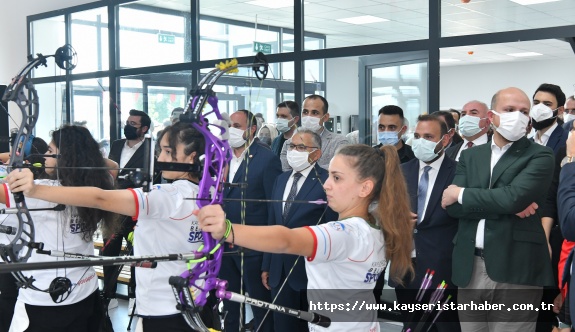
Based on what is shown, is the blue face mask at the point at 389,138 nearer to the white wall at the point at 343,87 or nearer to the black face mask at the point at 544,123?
the black face mask at the point at 544,123

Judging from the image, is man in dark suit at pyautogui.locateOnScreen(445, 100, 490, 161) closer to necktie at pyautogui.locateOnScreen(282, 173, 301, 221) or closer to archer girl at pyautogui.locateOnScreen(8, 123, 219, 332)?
necktie at pyautogui.locateOnScreen(282, 173, 301, 221)

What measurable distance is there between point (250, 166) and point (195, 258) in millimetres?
1964

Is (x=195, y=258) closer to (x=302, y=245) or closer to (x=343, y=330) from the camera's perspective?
(x=302, y=245)

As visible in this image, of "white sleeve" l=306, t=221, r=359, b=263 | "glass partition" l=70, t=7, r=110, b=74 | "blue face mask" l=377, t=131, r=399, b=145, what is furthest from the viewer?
"glass partition" l=70, t=7, r=110, b=74

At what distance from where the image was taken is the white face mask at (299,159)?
3.17 metres

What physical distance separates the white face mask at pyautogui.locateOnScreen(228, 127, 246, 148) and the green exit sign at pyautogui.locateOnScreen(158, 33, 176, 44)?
3193mm

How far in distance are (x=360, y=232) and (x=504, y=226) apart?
3.56ft

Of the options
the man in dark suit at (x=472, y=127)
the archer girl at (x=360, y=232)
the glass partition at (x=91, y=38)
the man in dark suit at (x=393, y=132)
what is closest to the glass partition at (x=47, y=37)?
the glass partition at (x=91, y=38)

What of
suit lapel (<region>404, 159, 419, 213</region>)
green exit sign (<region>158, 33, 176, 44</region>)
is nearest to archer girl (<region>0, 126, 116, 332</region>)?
suit lapel (<region>404, 159, 419, 213</region>)

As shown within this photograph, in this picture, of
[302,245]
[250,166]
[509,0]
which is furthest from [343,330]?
[509,0]

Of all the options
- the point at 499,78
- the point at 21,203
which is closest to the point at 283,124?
the point at 21,203

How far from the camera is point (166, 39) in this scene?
264 inches

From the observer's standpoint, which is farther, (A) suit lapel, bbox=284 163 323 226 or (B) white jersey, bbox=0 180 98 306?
(A) suit lapel, bbox=284 163 323 226

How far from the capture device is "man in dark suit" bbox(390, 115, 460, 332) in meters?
2.91
